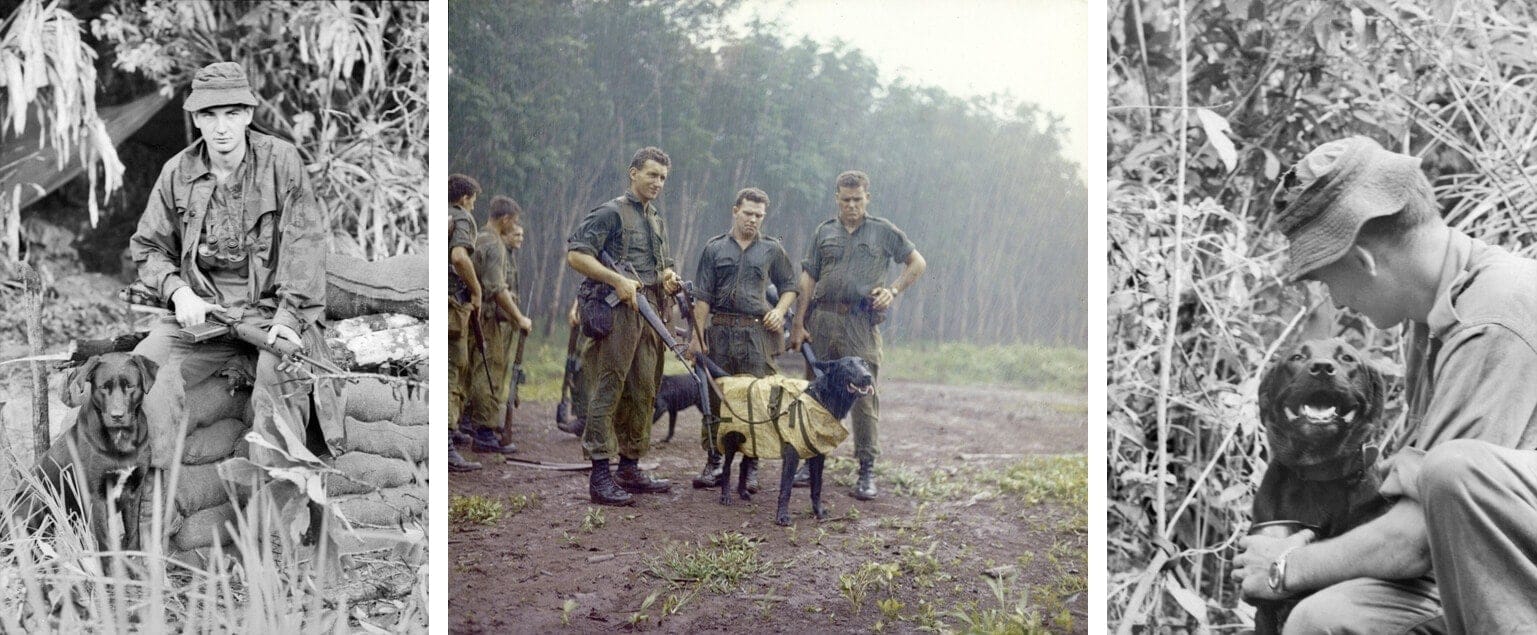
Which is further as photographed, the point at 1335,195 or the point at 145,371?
the point at 145,371

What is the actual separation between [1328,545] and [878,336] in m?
1.69

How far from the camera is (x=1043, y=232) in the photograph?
13.3ft

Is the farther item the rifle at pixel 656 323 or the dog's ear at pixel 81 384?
the rifle at pixel 656 323

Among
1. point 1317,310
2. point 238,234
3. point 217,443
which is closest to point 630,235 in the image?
point 238,234

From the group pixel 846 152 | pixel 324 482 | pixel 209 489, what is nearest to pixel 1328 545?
pixel 846 152

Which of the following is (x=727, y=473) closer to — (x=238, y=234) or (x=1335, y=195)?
(x=238, y=234)

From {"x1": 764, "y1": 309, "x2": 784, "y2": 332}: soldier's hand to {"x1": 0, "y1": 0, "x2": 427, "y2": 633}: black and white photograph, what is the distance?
4.29 feet

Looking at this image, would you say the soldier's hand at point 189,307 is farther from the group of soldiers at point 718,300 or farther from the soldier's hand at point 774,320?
the soldier's hand at point 774,320

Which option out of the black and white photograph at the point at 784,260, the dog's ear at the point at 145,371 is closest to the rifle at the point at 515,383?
the black and white photograph at the point at 784,260

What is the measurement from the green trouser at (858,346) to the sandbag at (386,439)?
1.54 m

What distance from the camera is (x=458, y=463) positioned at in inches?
160

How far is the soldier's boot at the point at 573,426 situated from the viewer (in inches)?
160

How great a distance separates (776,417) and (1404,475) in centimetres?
212

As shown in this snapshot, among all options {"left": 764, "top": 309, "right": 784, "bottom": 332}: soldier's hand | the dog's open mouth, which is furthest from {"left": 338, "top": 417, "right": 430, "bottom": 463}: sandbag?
the dog's open mouth
